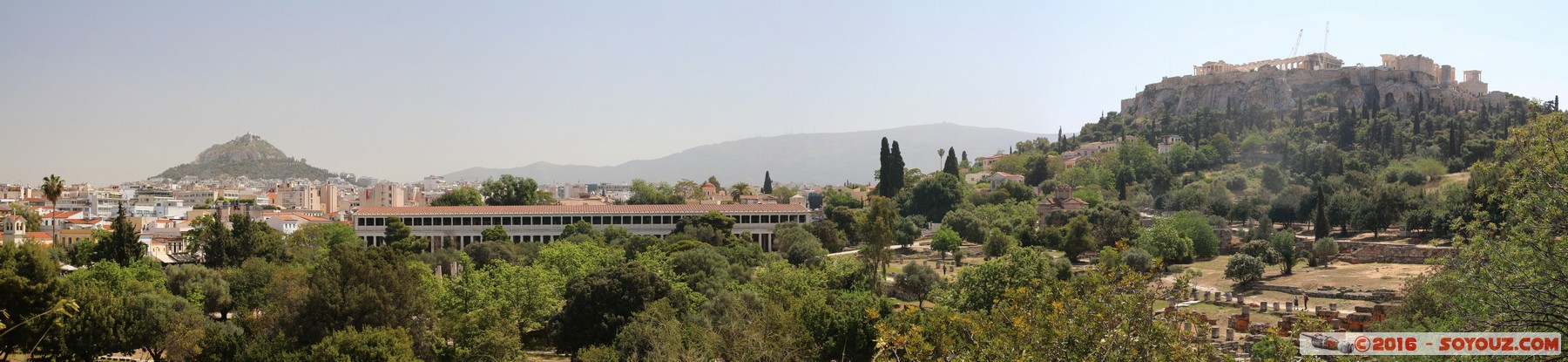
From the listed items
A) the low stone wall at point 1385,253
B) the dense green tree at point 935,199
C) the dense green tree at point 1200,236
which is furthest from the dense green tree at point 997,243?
the dense green tree at point 935,199

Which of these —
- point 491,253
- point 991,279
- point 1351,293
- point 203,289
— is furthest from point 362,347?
point 1351,293

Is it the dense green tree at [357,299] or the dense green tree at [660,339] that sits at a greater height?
the dense green tree at [357,299]

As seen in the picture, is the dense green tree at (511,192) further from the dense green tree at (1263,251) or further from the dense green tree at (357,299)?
the dense green tree at (1263,251)

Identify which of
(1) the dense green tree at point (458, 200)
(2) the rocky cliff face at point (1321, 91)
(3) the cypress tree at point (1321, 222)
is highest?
(2) the rocky cliff face at point (1321, 91)

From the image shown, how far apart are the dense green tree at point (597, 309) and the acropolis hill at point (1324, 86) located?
267 feet

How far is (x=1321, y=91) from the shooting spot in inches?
3910

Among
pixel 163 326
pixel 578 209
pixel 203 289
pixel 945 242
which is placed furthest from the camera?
pixel 578 209

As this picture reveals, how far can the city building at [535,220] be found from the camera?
56.2 meters

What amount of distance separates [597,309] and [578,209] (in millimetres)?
32810

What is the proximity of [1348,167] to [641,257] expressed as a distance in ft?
164

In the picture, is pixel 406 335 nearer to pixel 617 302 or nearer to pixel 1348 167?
pixel 617 302

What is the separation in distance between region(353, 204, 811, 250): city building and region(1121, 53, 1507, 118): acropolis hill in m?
59.6

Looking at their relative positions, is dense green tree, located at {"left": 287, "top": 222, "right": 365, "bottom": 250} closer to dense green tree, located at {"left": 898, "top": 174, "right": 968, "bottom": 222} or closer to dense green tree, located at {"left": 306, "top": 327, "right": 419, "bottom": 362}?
dense green tree, located at {"left": 306, "top": 327, "right": 419, "bottom": 362}
